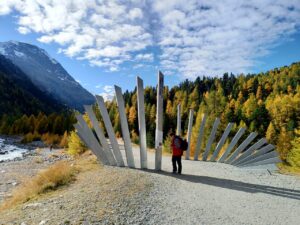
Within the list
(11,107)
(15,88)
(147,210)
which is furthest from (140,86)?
(15,88)

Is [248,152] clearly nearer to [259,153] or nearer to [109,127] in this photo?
[259,153]

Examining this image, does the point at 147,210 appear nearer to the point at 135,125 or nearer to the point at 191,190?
the point at 191,190

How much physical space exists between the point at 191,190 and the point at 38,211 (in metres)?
4.57

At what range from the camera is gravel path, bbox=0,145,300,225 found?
23.4ft

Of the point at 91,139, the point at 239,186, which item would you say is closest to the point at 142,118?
the point at 91,139

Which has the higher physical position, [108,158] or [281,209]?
[108,158]

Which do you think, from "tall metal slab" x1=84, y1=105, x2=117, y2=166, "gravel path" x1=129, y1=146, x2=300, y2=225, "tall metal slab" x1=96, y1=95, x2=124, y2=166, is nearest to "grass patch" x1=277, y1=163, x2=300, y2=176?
"gravel path" x1=129, y1=146, x2=300, y2=225

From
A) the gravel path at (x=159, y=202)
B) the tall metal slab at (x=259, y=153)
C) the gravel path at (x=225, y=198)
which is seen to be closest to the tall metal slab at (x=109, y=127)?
the gravel path at (x=159, y=202)

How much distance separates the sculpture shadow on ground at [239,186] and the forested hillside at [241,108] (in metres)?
4.02

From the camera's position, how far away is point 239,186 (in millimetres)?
11305

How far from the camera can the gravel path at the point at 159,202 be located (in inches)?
280

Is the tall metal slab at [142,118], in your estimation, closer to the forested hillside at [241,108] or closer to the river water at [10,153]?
the forested hillside at [241,108]

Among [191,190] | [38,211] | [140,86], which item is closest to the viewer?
[38,211]

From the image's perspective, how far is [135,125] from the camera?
8419 centimetres
